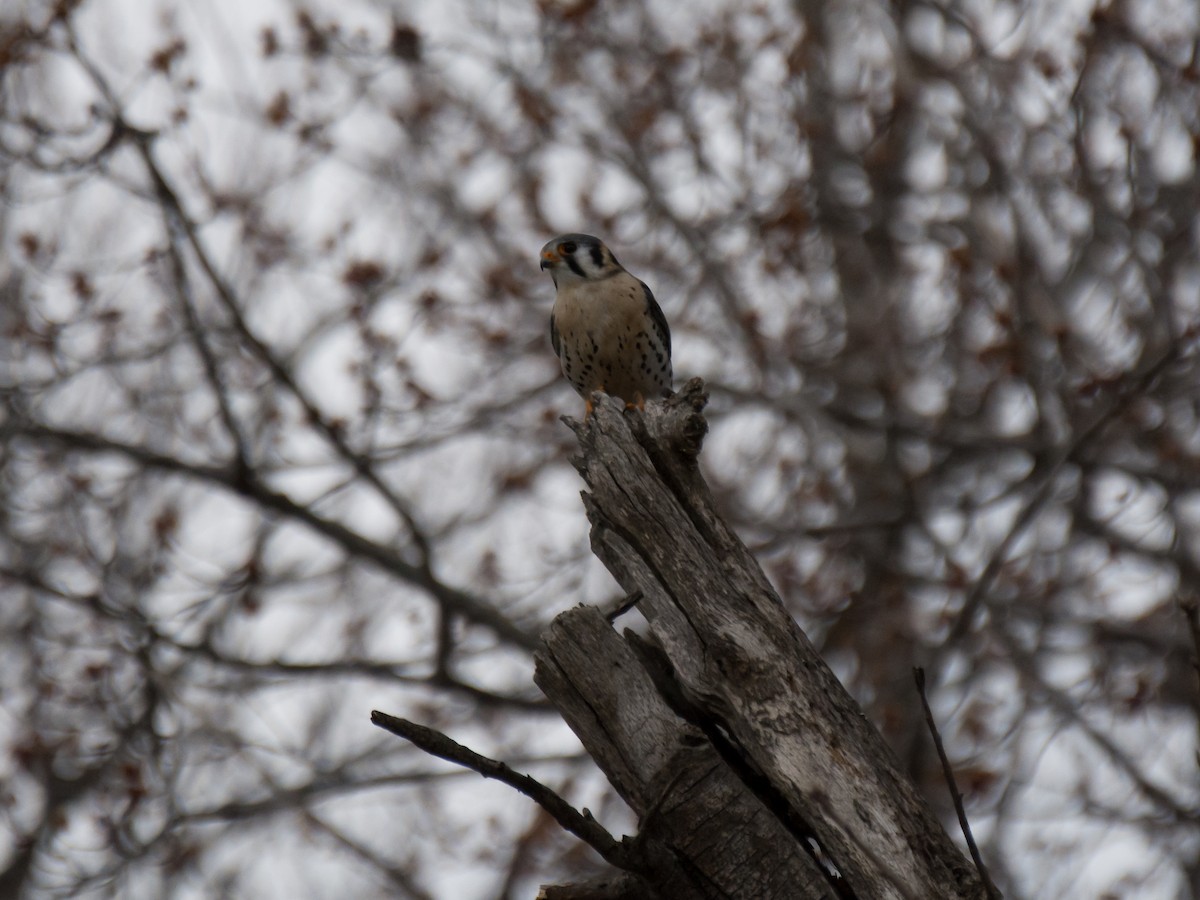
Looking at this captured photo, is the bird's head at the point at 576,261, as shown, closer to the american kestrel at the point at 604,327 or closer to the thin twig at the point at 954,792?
the american kestrel at the point at 604,327

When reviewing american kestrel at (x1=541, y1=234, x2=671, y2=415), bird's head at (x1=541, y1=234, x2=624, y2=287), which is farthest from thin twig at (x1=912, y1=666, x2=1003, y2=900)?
bird's head at (x1=541, y1=234, x2=624, y2=287)

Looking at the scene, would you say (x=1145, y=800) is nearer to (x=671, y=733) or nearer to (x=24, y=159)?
(x=671, y=733)

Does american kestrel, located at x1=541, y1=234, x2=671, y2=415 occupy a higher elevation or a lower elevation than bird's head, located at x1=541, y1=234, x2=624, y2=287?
lower

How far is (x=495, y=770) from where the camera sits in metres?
→ 2.29

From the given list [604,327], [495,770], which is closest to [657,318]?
[604,327]

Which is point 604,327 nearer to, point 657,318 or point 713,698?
point 657,318

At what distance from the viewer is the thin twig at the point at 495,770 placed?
2246 mm

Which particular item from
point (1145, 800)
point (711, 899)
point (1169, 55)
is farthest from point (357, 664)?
point (1169, 55)

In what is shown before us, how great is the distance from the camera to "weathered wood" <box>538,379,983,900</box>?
8.27 feet

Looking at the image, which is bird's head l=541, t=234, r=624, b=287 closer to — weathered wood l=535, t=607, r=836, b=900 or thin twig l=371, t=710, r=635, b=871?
weathered wood l=535, t=607, r=836, b=900

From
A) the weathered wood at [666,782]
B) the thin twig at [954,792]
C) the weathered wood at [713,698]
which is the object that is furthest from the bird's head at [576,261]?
the thin twig at [954,792]

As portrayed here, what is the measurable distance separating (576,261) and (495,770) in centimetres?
389

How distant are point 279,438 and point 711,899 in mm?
5550

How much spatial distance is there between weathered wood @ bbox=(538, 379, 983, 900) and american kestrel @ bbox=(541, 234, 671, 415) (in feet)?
8.13
